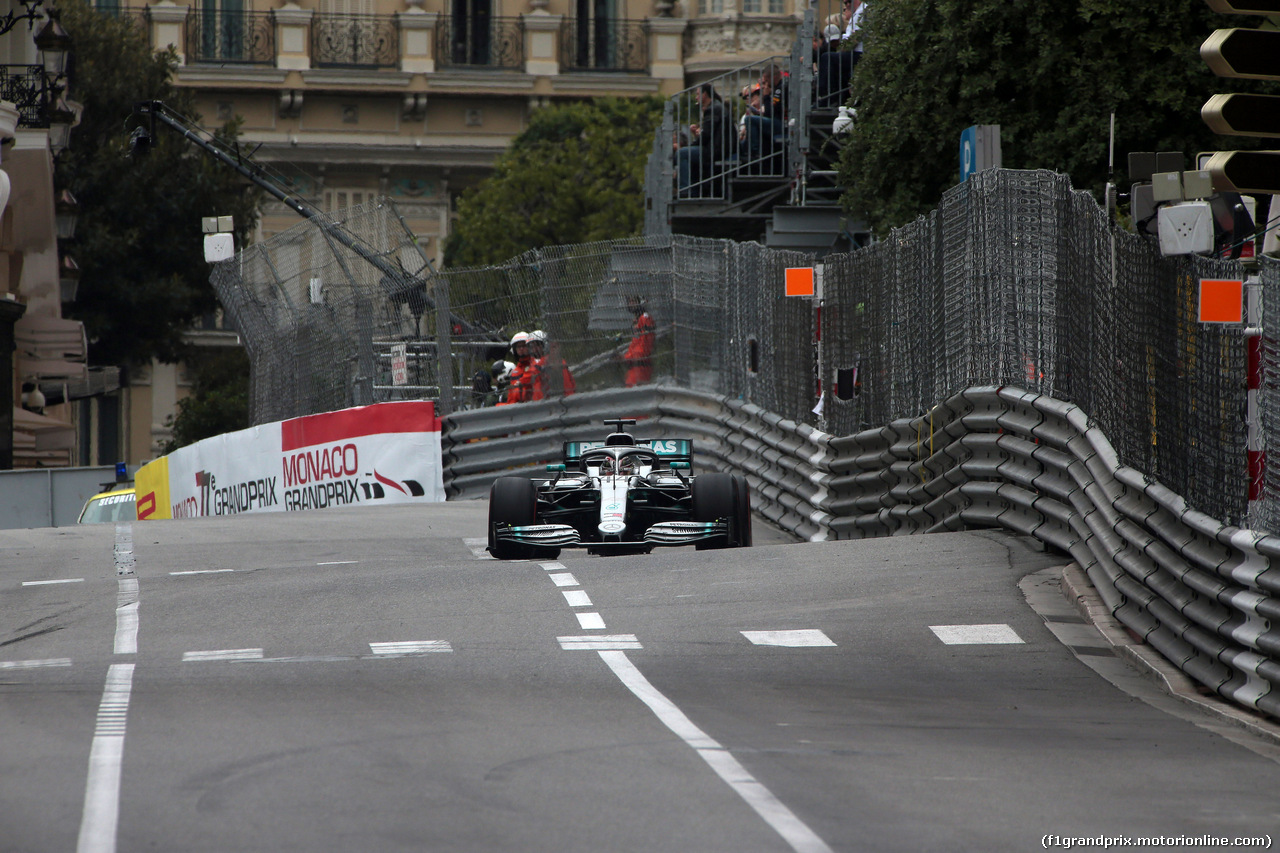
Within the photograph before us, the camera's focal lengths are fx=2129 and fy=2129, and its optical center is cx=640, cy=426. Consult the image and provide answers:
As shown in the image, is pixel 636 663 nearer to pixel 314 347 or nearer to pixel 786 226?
pixel 314 347

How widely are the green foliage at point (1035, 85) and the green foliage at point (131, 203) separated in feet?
98.1

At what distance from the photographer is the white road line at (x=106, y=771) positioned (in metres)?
6.41

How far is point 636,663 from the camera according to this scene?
10430mm

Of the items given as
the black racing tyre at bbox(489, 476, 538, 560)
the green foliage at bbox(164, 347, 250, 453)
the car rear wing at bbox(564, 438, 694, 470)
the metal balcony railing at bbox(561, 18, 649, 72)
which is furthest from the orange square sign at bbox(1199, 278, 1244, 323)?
the metal balcony railing at bbox(561, 18, 649, 72)

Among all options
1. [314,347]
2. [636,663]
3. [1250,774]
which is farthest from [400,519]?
[1250,774]

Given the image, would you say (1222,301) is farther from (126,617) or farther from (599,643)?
(126,617)

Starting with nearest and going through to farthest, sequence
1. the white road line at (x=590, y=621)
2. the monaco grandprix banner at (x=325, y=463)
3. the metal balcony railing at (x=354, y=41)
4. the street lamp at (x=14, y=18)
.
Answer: the white road line at (x=590, y=621) < the monaco grandprix banner at (x=325, y=463) < the street lamp at (x=14, y=18) < the metal balcony railing at (x=354, y=41)

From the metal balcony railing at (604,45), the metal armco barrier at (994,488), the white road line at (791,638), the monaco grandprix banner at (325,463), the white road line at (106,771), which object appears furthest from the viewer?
the metal balcony railing at (604,45)

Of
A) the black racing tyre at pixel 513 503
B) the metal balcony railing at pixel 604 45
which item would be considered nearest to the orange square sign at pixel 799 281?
the black racing tyre at pixel 513 503

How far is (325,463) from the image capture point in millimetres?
24453

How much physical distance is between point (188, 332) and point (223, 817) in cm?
5641

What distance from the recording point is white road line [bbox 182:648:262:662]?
34.9 ft

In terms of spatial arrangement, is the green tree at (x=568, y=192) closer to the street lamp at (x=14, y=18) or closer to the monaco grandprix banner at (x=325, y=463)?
the street lamp at (x=14, y=18)

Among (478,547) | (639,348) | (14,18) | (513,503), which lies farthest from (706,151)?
(513,503)
